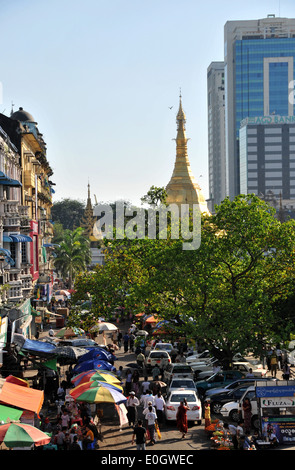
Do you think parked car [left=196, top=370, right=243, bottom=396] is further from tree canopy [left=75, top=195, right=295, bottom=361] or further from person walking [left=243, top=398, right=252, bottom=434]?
person walking [left=243, top=398, right=252, bottom=434]

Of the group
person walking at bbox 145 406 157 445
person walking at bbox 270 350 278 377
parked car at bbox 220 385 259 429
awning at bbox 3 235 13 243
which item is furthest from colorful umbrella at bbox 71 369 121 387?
awning at bbox 3 235 13 243

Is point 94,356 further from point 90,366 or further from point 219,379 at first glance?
point 219,379

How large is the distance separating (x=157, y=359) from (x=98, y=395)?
13942 mm

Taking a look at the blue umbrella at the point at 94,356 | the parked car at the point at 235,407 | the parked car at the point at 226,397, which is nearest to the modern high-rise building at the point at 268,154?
the blue umbrella at the point at 94,356

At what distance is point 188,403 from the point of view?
24328 mm

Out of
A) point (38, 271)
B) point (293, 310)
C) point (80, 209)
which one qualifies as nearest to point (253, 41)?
point (80, 209)

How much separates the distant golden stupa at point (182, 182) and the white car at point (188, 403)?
60632mm

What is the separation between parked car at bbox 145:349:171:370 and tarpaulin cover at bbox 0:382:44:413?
1431 cm

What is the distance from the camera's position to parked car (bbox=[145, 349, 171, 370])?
35.5 metres

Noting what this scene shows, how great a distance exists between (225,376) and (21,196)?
76.9ft

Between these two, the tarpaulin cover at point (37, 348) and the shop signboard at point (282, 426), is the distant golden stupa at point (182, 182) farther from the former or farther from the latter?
the shop signboard at point (282, 426)

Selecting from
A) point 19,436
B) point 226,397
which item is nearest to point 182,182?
point 226,397

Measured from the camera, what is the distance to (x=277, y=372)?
116 feet

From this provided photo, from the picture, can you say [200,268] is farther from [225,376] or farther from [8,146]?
[8,146]
